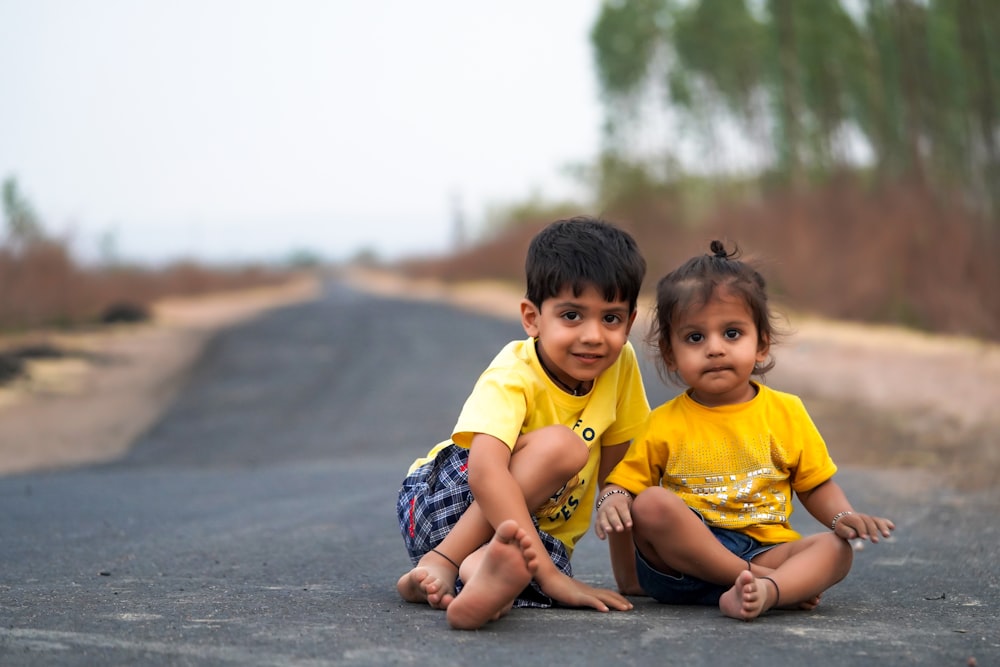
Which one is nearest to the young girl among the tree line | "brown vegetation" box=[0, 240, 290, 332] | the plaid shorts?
the plaid shorts

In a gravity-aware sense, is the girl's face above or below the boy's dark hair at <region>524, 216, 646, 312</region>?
below

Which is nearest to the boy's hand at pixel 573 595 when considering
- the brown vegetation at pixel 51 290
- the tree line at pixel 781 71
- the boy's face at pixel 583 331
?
the boy's face at pixel 583 331

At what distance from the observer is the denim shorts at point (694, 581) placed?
11.2 ft

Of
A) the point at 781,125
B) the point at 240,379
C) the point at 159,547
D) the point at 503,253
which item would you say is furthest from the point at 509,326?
the point at 781,125

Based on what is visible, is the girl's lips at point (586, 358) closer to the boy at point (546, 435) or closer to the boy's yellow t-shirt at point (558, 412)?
the boy at point (546, 435)

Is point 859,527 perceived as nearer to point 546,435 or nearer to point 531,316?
point 546,435

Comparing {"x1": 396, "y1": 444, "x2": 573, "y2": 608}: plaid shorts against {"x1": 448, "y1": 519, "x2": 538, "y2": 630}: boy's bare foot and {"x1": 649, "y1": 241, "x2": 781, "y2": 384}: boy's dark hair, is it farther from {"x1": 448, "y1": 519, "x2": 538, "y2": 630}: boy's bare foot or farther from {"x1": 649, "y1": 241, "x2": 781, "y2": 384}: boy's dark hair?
{"x1": 649, "y1": 241, "x2": 781, "y2": 384}: boy's dark hair

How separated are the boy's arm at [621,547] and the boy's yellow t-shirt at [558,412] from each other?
1.1 inches

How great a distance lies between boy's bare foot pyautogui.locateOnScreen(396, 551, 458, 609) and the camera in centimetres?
329

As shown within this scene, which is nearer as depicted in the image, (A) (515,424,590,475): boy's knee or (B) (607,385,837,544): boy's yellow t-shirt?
(A) (515,424,590,475): boy's knee

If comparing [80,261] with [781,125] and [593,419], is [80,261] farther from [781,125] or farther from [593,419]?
[781,125]

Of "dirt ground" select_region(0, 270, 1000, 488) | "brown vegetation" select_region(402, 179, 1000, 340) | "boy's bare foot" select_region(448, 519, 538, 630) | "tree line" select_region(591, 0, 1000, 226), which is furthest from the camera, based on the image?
"tree line" select_region(591, 0, 1000, 226)

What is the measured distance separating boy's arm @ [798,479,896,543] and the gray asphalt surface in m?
0.23

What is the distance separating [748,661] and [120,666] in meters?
1.36
